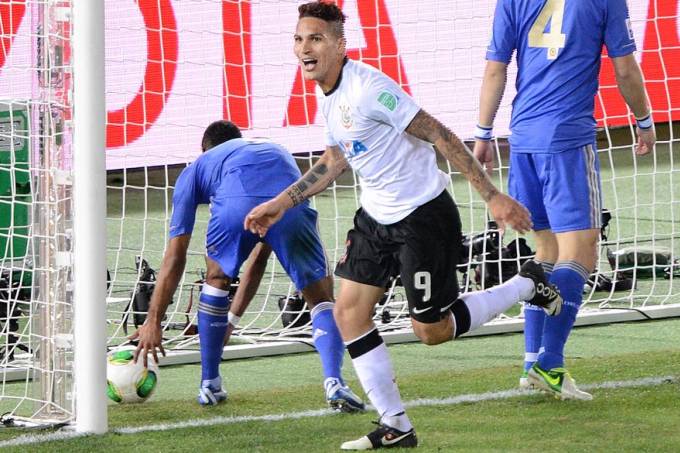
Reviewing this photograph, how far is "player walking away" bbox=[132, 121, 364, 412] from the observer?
6172 mm

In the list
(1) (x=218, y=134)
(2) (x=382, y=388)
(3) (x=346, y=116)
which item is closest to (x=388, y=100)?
(3) (x=346, y=116)

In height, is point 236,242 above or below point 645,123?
below

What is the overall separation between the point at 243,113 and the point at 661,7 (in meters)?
2.97

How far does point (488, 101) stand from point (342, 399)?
4.83 ft

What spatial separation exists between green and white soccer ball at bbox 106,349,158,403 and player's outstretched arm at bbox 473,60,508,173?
1.80m

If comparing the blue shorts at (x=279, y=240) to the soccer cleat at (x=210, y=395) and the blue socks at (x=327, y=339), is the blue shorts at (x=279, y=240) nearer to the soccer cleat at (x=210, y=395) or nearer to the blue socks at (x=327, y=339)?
the blue socks at (x=327, y=339)

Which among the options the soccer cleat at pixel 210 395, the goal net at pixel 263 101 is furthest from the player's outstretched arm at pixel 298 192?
the goal net at pixel 263 101

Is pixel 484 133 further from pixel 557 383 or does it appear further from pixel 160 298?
pixel 160 298

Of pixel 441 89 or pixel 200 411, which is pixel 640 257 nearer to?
pixel 441 89

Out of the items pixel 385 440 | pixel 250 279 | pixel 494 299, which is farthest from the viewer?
pixel 250 279

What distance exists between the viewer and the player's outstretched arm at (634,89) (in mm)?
5906

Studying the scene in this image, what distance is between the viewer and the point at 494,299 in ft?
17.8

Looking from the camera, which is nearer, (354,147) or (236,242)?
(354,147)

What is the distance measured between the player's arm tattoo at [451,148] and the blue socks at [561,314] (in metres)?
1.13
